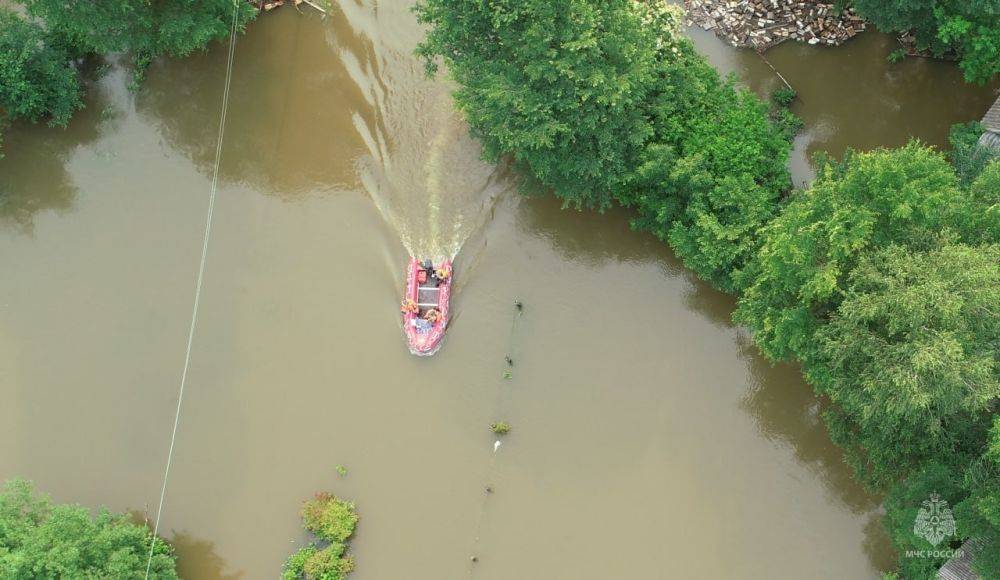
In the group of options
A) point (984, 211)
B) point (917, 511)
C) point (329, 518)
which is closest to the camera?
point (984, 211)

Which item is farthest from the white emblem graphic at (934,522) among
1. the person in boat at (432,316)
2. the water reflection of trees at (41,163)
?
the water reflection of trees at (41,163)

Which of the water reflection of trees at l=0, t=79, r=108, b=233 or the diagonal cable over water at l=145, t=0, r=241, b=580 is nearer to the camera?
the diagonal cable over water at l=145, t=0, r=241, b=580


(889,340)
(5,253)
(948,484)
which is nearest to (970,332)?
(889,340)

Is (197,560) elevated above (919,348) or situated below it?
below

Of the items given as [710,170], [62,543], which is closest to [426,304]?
[710,170]

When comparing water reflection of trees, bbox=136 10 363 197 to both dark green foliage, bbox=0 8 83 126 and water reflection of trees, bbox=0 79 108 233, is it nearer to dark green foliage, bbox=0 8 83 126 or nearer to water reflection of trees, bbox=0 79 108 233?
water reflection of trees, bbox=0 79 108 233

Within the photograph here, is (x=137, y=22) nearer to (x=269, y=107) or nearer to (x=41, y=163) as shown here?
(x=269, y=107)

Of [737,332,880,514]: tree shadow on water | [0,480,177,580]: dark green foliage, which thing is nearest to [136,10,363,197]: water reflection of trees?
[0,480,177,580]: dark green foliage
